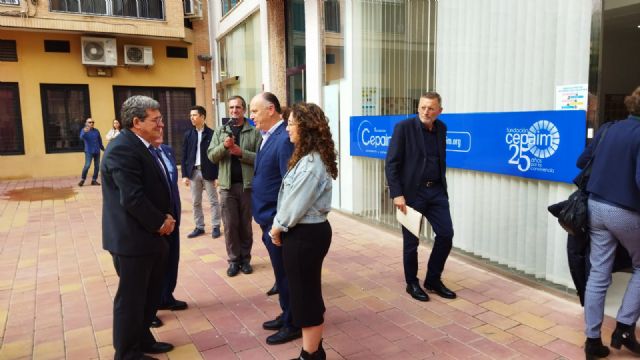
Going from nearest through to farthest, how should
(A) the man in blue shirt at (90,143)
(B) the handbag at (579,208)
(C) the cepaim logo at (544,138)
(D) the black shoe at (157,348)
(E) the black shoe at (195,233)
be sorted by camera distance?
(B) the handbag at (579,208) < (D) the black shoe at (157,348) < (C) the cepaim logo at (544,138) < (E) the black shoe at (195,233) < (A) the man in blue shirt at (90,143)

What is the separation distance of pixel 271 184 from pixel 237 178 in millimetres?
1558

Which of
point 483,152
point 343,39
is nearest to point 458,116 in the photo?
point 483,152

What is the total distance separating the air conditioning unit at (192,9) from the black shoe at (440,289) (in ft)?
44.1

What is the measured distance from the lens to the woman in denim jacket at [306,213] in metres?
2.57

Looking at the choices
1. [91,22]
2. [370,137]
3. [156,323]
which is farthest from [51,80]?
[156,323]

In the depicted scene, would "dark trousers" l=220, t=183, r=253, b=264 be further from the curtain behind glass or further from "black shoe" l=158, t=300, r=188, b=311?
the curtain behind glass

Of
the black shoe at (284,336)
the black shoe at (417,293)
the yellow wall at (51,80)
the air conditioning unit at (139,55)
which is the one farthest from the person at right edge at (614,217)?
the yellow wall at (51,80)

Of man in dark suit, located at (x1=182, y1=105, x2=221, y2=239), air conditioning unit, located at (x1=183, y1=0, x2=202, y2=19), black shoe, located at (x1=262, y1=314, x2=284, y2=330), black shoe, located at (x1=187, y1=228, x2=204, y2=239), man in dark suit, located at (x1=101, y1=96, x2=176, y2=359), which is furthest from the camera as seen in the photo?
air conditioning unit, located at (x1=183, y1=0, x2=202, y2=19)

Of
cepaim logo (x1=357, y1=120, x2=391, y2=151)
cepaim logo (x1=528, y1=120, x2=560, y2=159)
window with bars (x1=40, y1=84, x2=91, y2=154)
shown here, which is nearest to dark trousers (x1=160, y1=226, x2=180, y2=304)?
cepaim logo (x1=528, y1=120, x2=560, y2=159)

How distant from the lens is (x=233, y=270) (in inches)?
186

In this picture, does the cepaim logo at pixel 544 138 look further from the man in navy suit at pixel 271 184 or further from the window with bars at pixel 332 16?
the window with bars at pixel 332 16

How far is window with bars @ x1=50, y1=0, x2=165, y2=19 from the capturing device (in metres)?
13.1

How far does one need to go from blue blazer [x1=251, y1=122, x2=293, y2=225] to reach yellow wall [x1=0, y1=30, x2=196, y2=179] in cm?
1263

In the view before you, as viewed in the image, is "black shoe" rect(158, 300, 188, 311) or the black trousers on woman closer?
the black trousers on woman
